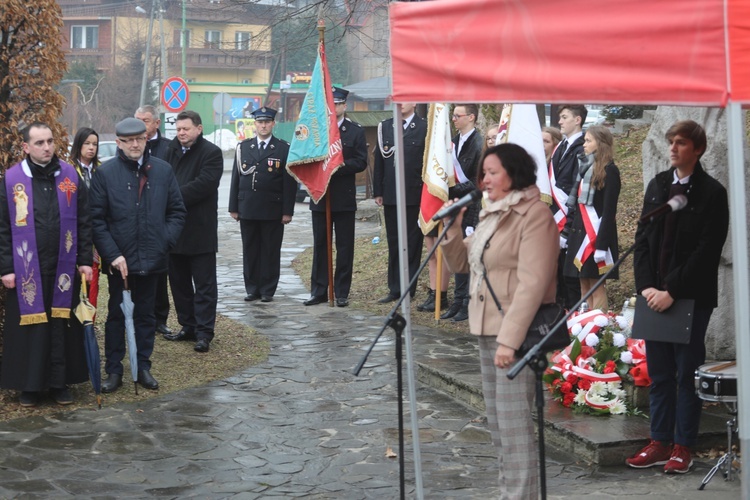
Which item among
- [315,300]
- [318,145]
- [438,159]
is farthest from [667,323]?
[315,300]

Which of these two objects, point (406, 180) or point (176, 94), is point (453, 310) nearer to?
point (406, 180)

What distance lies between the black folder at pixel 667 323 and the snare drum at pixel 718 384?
0.22m

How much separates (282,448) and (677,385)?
255 centimetres

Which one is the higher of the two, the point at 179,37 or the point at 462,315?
the point at 179,37

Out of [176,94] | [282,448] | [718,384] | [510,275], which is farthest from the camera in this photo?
[176,94]

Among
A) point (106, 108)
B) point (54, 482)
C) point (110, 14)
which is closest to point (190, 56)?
point (110, 14)

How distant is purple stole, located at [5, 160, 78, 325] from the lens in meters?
7.52

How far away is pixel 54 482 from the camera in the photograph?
607 cm

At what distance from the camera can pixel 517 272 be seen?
500 cm

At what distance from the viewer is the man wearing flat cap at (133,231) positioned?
26.4 feet

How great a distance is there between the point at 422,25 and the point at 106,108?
5231 centimetres

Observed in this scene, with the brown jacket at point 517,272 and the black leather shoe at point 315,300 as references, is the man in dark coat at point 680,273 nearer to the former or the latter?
the brown jacket at point 517,272

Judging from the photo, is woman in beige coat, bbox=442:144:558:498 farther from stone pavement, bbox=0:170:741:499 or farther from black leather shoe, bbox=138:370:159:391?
black leather shoe, bbox=138:370:159:391

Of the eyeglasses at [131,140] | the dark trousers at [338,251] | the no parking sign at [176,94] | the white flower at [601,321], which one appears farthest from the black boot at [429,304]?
the no parking sign at [176,94]
